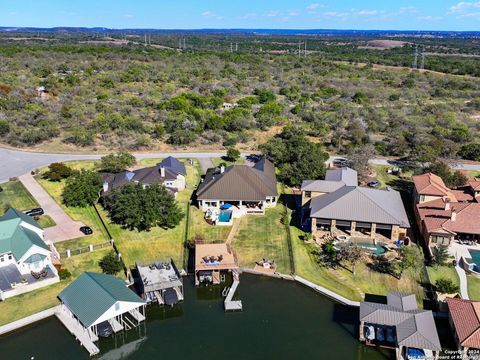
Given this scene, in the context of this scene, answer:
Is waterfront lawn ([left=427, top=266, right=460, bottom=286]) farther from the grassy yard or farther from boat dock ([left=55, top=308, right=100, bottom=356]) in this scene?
boat dock ([left=55, top=308, right=100, bottom=356])

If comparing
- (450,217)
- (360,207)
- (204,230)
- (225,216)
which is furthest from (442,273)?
(204,230)

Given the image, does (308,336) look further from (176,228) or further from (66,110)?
(66,110)

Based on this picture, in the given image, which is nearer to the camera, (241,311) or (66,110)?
(241,311)

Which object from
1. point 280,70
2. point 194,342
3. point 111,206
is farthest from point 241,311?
point 280,70

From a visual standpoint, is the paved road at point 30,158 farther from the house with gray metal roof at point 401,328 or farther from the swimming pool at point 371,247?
the house with gray metal roof at point 401,328

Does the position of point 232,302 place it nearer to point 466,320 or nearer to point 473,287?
point 466,320

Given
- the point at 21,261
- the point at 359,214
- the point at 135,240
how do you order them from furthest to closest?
1. the point at 359,214
2. the point at 135,240
3. the point at 21,261
